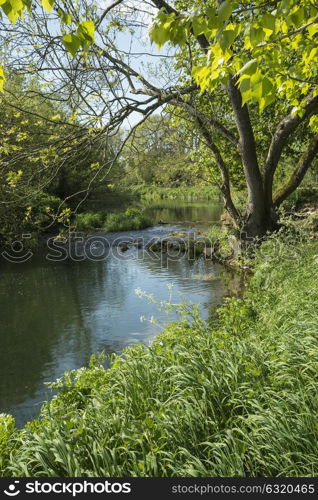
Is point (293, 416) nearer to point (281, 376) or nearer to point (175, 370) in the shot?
point (281, 376)

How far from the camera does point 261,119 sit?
12891 mm

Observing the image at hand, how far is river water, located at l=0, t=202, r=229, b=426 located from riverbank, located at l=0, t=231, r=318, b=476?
2152 millimetres

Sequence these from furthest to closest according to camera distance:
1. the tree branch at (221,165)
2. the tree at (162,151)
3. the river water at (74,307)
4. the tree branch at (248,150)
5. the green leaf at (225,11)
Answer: the tree branch at (221,165), the tree at (162,151), the tree branch at (248,150), the river water at (74,307), the green leaf at (225,11)

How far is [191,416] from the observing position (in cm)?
329

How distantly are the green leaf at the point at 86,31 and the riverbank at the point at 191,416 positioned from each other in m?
2.79

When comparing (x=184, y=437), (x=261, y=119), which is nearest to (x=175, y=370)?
(x=184, y=437)

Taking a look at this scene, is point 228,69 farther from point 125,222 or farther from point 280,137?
point 125,222

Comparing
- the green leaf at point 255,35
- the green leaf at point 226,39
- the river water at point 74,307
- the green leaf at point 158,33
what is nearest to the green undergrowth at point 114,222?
the river water at point 74,307

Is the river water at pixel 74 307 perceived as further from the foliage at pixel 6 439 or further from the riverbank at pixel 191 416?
the riverbank at pixel 191 416

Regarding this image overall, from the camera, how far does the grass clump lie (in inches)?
869

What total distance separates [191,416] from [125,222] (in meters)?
19.3

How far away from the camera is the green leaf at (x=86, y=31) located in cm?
286

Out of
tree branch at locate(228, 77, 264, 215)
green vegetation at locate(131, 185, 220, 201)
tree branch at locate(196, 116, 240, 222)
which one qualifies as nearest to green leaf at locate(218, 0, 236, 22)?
tree branch at locate(228, 77, 264, 215)

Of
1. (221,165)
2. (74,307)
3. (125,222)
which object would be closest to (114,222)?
(125,222)
